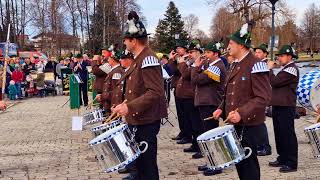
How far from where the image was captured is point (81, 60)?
1752 centimetres

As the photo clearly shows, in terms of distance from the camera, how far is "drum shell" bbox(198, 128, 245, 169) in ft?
15.0

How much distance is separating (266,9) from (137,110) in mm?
39405

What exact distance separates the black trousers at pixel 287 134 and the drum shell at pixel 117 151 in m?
3.18

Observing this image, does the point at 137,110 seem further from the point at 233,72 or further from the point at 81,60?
the point at 81,60

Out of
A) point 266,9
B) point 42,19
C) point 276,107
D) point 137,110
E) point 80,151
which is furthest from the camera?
point 42,19

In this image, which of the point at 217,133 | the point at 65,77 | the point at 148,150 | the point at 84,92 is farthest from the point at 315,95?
the point at 65,77

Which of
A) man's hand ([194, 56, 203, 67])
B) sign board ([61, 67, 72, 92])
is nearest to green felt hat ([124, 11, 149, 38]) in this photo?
man's hand ([194, 56, 203, 67])

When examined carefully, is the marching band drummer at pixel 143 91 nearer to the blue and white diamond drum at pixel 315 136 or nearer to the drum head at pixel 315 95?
the blue and white diamond drum at pixel 315 136

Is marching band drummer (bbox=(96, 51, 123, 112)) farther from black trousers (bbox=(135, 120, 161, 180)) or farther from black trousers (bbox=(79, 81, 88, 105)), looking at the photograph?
black trousers (bbox=(79, 81, 88, 105))

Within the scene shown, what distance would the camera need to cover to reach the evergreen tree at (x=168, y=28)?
70.6m

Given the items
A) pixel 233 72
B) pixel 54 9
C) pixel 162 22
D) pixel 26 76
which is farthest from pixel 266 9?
pixel 233 72

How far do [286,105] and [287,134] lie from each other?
1.44 feet

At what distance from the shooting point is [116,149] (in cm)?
457

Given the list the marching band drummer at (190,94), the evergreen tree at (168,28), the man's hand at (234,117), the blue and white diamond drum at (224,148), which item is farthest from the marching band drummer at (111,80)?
the evergreen tree at (168,28)
